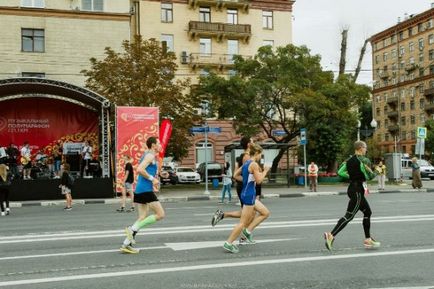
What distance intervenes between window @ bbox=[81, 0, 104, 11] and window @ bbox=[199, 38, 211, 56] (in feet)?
38.2

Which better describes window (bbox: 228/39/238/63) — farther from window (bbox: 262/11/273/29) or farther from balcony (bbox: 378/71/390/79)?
balcony (bbox: 378/71/390/79)

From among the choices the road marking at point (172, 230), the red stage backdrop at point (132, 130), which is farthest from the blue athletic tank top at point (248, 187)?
the red stage backdrop at point (132, 130)

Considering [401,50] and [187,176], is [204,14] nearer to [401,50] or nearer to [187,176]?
[187,176]

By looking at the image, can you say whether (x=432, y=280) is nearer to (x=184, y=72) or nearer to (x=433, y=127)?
(x=184, y=72)

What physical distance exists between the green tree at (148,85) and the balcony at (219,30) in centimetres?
2039

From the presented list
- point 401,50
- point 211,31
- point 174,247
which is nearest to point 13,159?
point 174,247

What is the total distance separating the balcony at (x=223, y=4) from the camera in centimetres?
5259

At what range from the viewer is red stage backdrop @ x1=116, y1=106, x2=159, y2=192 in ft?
85.1

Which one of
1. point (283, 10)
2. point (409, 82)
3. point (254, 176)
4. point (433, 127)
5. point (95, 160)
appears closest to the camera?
point (254, 176)

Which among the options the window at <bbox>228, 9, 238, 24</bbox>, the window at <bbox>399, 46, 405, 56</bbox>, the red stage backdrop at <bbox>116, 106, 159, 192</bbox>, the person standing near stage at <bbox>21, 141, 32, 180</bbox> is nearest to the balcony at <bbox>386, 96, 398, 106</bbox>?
the window at <bbox>399, 46, 405, 56</bbox>

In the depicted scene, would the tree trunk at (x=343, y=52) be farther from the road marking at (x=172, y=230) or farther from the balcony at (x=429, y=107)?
the balcony at (x=429, y=107)

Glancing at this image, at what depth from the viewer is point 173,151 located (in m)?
32.2

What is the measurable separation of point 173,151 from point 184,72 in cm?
2082

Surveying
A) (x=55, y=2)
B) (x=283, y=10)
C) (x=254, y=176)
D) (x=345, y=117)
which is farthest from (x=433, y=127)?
(x=254, y=176)
